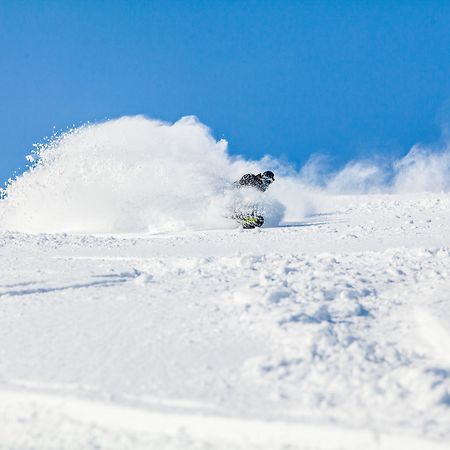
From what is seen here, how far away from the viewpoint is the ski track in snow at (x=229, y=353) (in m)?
3.52

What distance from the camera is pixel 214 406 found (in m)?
3.71

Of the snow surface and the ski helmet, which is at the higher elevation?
the ski helmet

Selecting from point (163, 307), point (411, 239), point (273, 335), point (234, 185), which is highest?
point (234, 185)

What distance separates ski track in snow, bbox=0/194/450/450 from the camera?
139 inches

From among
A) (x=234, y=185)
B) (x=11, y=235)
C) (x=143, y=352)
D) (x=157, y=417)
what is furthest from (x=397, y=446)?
(x=234, y=185)

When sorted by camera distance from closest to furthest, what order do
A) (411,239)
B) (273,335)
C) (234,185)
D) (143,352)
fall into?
(143,352)
(273,335)
(411,239)
(234,185)

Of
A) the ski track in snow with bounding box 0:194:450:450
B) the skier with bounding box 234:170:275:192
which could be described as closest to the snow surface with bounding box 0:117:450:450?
the ski track in snow with bounding box 0:194:450:450

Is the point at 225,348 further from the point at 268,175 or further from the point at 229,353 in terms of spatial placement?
the point at 268,175

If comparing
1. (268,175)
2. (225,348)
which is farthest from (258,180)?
(225,348)

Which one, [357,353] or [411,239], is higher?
[411,239]

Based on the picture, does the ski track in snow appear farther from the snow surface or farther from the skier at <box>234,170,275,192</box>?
the skier at <box>234,170,275,192</box>

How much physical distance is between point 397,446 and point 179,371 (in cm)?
157

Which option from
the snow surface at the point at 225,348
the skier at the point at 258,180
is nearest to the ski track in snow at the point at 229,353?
the snow surface at the point at 225,348

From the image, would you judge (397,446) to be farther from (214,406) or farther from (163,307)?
(163,307)
